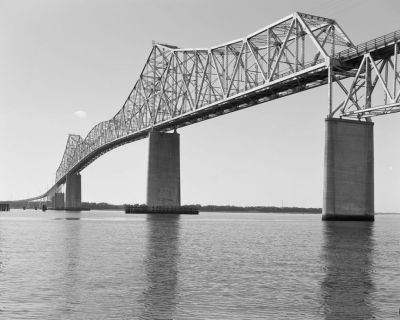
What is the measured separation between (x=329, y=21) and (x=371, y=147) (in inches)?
800

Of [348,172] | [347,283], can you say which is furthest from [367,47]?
[347,283]

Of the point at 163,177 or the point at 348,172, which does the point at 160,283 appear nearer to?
the point at 348,172

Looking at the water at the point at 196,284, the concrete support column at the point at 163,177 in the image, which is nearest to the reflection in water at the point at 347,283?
the water at the point at 196,284

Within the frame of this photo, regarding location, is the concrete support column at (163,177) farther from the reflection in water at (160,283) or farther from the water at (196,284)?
the water at (196,284)

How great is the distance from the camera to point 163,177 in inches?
4341

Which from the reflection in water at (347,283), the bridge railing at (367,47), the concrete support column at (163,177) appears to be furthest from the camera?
the concrete support column at (163,177)

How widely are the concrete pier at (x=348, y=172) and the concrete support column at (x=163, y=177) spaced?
46.2 metres

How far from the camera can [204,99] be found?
344 feet

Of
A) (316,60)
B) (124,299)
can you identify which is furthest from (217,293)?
(316,60)

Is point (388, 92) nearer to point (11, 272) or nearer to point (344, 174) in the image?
point (344, 174)

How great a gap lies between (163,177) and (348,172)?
48.5 meters

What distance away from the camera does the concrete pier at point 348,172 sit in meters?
66.4

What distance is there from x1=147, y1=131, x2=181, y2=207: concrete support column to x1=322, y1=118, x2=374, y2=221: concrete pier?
46.2 meters

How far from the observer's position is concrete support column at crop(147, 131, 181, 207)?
109938 millimetres
